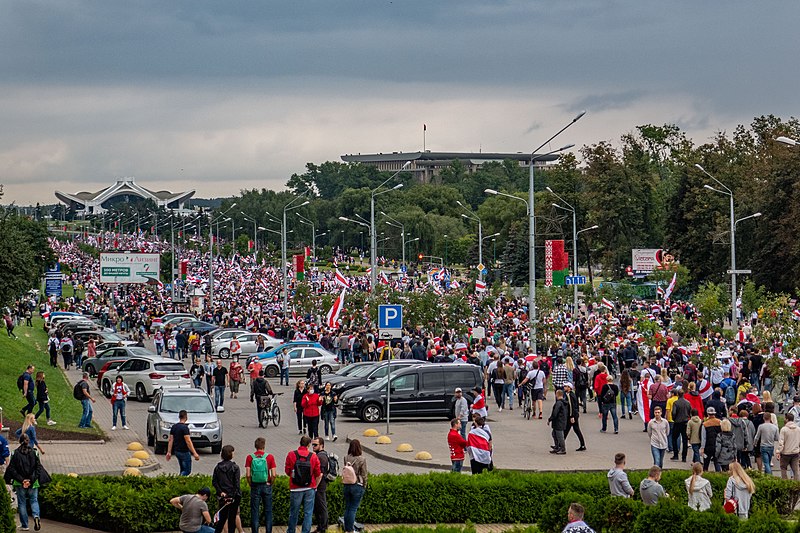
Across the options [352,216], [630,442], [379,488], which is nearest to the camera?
[379,488]

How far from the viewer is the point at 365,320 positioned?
5653 cm

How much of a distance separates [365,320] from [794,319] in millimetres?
26143

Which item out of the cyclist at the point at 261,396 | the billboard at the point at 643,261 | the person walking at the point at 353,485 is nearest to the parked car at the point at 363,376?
the cyclist at the point at 261,396

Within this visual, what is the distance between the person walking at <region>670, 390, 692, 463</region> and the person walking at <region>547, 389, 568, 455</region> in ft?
7.31

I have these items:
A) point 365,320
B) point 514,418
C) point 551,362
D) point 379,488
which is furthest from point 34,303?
point 379,488

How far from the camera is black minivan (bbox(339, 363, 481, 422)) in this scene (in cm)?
3198

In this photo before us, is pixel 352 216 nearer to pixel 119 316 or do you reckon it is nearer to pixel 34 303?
pixel 34 303

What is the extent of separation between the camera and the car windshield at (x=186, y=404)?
2705 centimetres

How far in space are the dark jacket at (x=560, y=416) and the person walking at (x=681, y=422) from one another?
2226 millimetres

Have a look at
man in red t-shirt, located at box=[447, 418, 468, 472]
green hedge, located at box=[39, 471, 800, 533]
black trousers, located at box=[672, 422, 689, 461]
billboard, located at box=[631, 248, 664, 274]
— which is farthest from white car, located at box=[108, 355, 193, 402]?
billboard, located at box=[631, 248, 664, 274]

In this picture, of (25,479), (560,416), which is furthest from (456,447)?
(25,479)

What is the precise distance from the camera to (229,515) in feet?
54.1

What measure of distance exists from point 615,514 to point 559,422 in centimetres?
1032

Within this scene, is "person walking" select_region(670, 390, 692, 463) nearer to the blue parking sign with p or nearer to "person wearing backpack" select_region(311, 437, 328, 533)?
the blue parking sign with p
